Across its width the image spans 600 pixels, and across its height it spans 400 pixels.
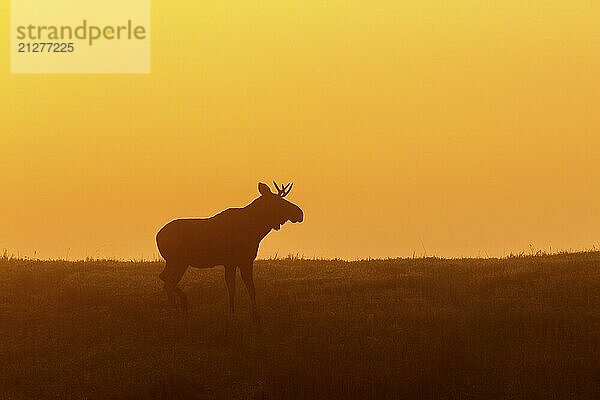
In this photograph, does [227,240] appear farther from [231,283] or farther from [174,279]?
[174,279]

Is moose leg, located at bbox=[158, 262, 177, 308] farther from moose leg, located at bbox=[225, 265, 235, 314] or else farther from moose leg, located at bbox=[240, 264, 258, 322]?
moose leg, located at bbox=[240, 264, 258, 322]

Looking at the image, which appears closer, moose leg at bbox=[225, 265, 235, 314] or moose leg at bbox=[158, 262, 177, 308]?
moose leg at bbox=[225, 265, 235, 314]

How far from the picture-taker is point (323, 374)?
16.5m

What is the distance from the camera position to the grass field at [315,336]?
53.4 ft

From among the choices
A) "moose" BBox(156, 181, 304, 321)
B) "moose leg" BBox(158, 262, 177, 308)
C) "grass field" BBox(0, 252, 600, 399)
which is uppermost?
"moose" BBox(156, 181, 304, 321)

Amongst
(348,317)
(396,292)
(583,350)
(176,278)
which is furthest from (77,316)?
(583,350)

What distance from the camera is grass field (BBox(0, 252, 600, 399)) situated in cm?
1628

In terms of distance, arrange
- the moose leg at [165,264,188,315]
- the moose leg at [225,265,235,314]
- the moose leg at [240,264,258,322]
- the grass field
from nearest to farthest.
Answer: the grass field
the moose leg at [240,264,258,322]
the moose leg at [225,265,235,314]
the moose leg at [165,264,188,315]

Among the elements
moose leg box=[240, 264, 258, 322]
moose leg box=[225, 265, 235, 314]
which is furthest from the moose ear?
moose leg box=[225, 265, 235, 314]

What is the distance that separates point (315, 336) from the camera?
61.4 ft

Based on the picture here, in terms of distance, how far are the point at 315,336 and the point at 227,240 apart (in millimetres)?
3342

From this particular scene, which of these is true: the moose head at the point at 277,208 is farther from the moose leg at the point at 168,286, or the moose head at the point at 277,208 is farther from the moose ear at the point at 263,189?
the moose leg at the point at 168,286

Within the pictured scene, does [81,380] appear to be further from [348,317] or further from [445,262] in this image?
[445,262]

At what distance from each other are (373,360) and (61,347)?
604 centimetres
